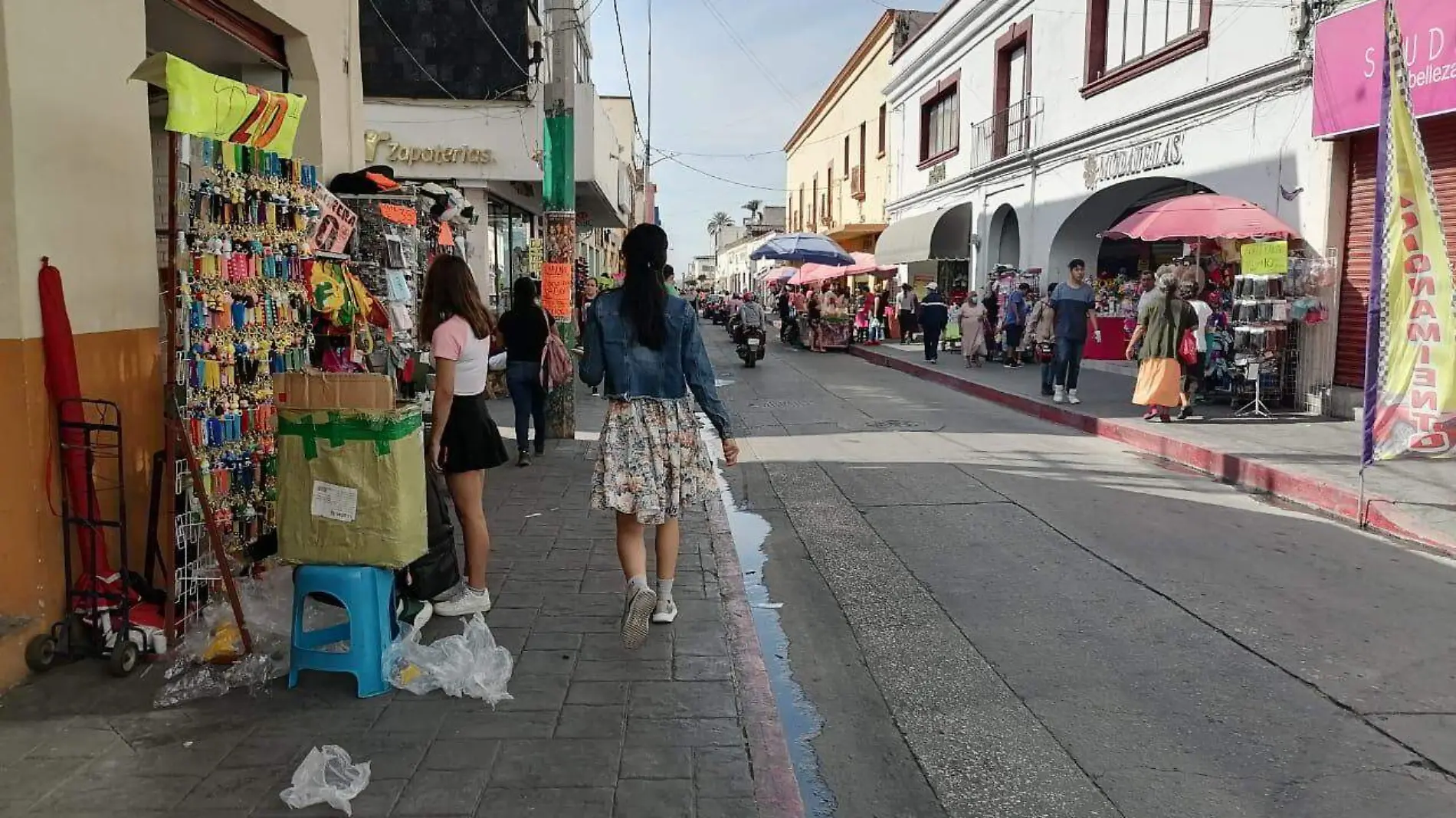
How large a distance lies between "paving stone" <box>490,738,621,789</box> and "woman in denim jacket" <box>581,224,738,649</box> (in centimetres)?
104

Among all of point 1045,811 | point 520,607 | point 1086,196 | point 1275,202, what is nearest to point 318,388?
point 520,607

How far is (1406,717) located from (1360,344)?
8.77 m

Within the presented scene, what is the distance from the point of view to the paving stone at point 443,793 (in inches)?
125

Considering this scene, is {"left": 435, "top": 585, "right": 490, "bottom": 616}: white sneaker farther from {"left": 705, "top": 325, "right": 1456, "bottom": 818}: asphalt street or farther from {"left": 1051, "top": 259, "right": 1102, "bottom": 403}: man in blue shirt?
{"left": 1051, "top": 259, "right": 1102, "bottom": 403}: man in blue shirt

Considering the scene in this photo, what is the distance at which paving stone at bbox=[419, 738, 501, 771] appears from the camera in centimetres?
347

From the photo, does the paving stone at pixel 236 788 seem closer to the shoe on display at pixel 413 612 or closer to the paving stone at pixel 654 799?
the paving stone at pixel 654 799

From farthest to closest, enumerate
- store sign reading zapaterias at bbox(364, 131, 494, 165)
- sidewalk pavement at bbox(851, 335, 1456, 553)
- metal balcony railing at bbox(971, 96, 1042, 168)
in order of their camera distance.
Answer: metal balcony railing at bbox(971, 96, 1042, 168)
store sign reading zapaterias at bbox(364, 131, 494, 165)
sidewalk pavement at bbox(851, 335, 1456, 553)

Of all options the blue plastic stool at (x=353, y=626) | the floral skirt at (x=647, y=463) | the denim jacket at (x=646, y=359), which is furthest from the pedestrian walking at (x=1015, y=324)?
the blue plastic stool at (x=353, y=626)

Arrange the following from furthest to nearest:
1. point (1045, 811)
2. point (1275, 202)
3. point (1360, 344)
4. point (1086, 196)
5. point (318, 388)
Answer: point (1086, 196) < point (1275, 202) < point (1360, 344) < point (318, 388) < point (1045, 811)

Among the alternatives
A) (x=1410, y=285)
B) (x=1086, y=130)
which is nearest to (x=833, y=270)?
(x=1086, y=130)

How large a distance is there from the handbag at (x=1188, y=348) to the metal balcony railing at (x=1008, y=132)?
10495 millimetres

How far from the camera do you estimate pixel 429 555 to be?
194 inches

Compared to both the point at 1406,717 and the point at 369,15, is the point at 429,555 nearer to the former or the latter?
the point at 1406,717

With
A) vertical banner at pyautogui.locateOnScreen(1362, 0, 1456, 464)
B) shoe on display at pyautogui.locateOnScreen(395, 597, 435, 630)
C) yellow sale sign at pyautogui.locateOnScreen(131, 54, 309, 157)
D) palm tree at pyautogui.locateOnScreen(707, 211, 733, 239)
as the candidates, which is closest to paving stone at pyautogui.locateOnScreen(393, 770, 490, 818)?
shoe on display at pyautogui.locateOnScreen(395, 597, 435, 630)
